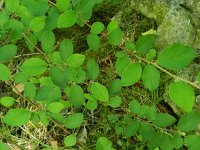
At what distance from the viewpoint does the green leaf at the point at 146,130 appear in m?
1.81

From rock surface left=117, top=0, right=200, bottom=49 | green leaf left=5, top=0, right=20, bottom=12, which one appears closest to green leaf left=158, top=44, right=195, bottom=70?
green leaf left=5, top=0, right=20, bottom=12

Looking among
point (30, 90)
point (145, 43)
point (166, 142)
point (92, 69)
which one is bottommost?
point (166, 142)

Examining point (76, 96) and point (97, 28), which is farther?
point (97, 28)

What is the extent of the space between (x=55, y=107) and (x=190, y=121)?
664 millimetres

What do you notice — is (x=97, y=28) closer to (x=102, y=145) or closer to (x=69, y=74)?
(x=69, y=74)

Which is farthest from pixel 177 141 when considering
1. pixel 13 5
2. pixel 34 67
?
pixel 13 5

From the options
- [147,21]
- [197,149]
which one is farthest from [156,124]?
[147,21]

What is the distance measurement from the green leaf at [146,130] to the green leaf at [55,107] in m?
0.43

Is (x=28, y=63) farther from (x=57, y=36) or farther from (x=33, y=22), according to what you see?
(x=57, y=36)

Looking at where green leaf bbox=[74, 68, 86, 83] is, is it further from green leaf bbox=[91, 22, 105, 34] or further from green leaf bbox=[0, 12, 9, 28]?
green leaf bbox=[0, 12, 9, 28]

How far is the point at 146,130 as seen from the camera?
1849 mm

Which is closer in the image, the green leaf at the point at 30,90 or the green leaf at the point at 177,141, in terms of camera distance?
the green leaf at the point at 177,141

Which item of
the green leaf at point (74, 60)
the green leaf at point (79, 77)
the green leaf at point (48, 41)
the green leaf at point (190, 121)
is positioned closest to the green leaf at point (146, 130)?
the green leaf at point (190, 121)

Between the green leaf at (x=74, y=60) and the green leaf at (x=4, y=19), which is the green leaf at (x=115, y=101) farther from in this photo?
the green leaf at (x=4, y=19)
